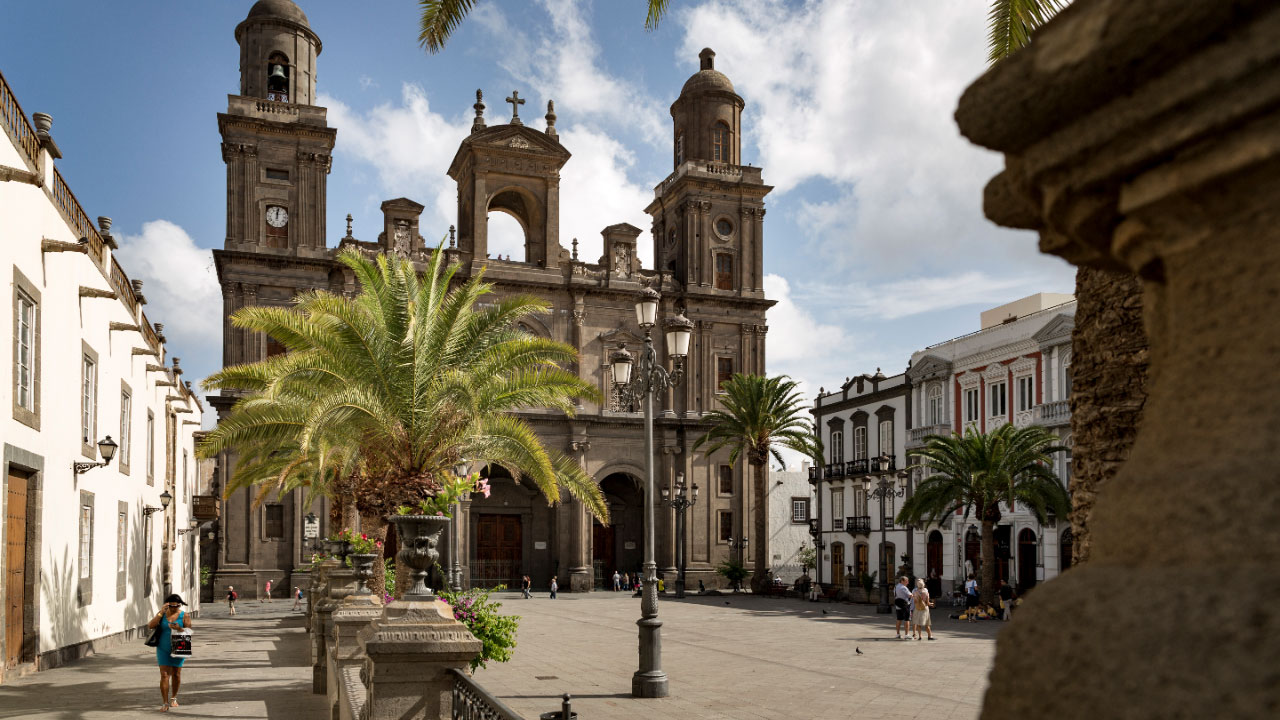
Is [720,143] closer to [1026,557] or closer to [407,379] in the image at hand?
[1026,557]

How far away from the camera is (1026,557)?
39562mm

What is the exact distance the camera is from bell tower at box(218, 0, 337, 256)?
44406 millimetres

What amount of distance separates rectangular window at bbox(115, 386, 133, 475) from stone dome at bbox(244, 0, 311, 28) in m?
26.6

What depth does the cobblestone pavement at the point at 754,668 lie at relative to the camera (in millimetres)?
13812

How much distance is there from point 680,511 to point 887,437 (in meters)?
10.1

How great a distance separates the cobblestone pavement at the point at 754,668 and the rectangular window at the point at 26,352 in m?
7.82

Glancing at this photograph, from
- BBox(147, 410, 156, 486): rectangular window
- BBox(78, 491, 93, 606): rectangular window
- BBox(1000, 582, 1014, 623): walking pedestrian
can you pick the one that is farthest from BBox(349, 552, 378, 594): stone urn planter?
BBox(1000, 582, 1014, 623): walking pedestrian

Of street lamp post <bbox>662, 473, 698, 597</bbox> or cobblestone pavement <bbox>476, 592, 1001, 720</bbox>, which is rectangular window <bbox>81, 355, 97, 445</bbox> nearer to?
cobblestone pavement <bbox>476, 592, 1001, 720</bbox>

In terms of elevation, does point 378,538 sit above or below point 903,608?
above

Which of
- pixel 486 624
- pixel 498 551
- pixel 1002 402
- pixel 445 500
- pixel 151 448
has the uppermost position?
pixel 1002 402

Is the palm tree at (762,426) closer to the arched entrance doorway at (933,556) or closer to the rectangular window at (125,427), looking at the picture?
the arched entrance doorway at (933,556)

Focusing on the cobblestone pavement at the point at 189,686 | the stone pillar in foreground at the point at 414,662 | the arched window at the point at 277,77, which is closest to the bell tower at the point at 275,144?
the arched window at the point at 277,77

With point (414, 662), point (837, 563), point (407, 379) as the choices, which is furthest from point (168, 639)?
point (837, 563)

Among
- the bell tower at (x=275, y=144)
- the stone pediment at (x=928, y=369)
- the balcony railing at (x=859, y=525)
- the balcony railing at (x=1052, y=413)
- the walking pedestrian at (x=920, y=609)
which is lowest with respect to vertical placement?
the balcony railing at (x=859, y=525)
